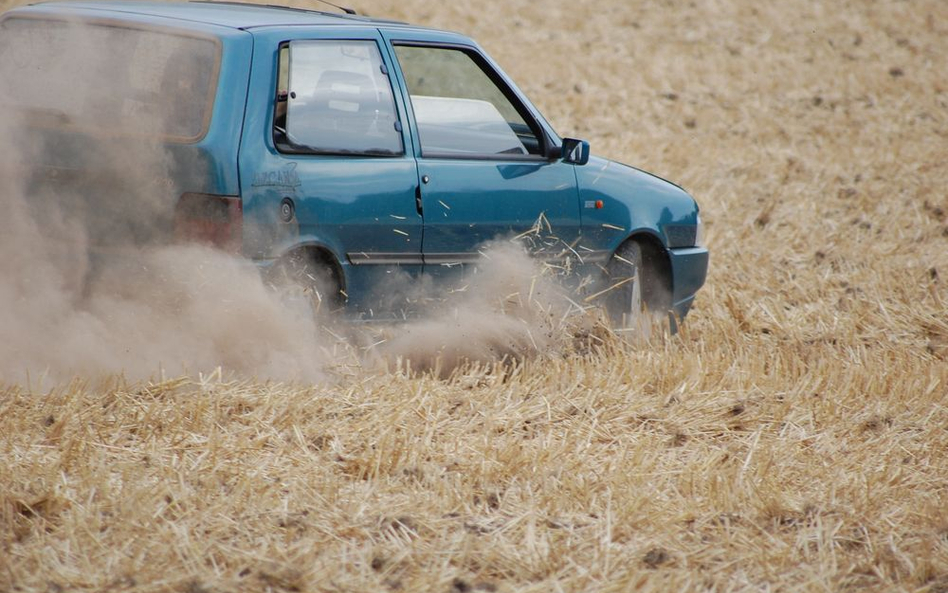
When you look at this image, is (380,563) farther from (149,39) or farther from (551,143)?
(551,143)

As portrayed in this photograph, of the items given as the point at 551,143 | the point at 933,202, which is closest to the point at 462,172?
the point at 551,143

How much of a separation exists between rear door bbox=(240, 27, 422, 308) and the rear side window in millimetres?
244

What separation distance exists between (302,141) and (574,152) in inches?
65.8

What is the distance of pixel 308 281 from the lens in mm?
6125

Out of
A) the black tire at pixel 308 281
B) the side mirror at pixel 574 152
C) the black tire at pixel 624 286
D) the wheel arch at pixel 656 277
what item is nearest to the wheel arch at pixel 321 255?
the black tire at pixel 308 281

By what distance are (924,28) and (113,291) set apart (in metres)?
17.9

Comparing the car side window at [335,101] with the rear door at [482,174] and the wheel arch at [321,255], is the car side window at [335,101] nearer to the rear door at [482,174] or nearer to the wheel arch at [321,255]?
the rear door at [482,174]

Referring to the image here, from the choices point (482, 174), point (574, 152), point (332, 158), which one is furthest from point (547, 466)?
point (574, 152)

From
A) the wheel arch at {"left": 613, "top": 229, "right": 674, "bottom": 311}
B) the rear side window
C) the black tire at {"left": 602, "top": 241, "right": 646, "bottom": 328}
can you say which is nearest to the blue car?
the rear side window

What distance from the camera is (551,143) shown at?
702 centimetres

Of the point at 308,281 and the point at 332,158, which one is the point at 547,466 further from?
the point at 332,158

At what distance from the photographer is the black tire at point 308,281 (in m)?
5.97

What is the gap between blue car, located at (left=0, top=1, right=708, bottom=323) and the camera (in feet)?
18.7

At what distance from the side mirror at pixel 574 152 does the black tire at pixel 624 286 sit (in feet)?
2.18
